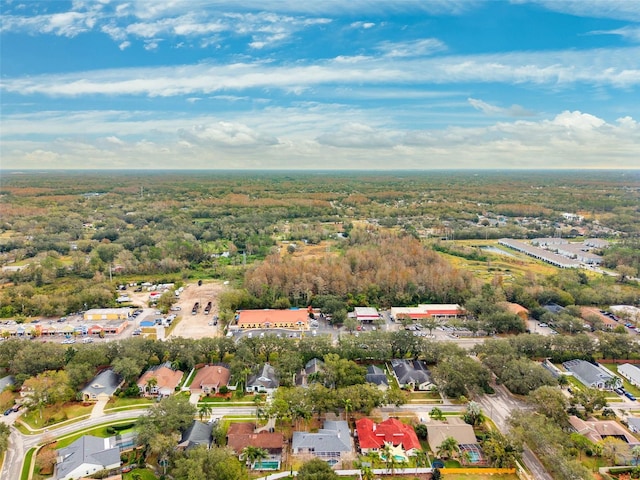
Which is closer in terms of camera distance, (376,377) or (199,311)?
(376,377)

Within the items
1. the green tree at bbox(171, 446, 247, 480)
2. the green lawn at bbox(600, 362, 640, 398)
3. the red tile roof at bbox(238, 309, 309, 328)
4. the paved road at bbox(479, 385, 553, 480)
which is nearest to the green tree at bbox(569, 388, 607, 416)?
the paved road at bbox(479, 385, 553, 480)

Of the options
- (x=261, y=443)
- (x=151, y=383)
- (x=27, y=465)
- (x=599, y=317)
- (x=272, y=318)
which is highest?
(x=599, y=317)

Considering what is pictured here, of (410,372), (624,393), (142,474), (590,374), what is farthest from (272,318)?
(624,393)

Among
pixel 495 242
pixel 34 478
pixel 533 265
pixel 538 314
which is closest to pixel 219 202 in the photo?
pixel 495 242

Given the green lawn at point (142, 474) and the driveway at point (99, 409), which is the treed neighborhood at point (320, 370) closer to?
the driveway at point (99, 409)

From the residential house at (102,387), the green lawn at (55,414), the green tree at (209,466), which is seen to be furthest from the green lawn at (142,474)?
the residential house at (102,387)

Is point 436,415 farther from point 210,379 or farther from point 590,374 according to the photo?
point 210,379

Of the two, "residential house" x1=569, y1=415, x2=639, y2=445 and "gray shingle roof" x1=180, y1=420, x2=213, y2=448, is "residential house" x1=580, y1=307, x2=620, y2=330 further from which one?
"gray shingle roof" x1=180, y1=420, x2=213, y2=448
